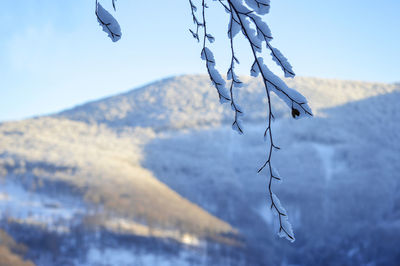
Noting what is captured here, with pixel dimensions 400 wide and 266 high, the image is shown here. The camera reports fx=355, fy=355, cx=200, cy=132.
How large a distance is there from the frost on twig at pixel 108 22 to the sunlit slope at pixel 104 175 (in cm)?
852

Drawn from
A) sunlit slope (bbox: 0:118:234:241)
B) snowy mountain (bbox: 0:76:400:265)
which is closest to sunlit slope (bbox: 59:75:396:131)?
snowy mountain (bbox: 0:76:400:265)

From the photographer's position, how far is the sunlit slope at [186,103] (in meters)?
15.7

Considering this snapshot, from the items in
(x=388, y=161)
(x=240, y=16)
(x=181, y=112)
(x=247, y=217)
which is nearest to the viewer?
(x=240, y=16)

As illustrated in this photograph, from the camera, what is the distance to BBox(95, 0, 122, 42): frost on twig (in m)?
0.45

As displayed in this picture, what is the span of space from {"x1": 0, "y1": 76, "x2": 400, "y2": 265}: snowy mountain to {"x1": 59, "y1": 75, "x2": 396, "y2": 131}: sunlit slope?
0.28 ft

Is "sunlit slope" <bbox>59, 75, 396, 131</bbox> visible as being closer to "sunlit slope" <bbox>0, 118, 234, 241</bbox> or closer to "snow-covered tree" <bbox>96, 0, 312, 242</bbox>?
"sunlit slope" <bbox>0, 118, 234, 241</bbox>

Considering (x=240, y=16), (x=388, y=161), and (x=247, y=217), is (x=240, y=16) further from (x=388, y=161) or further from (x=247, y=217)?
(x=388, y=161)

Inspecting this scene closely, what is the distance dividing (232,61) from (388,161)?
14.9 m

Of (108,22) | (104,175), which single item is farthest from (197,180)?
(108,22)

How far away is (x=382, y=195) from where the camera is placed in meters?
12.0

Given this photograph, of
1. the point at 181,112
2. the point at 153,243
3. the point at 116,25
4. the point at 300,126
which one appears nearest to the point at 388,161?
the point at 300,126

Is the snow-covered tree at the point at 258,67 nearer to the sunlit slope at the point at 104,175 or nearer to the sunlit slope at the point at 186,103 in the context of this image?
the sunlit slope at the point at 104,175

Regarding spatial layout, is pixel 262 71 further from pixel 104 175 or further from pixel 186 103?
pixel 186 103

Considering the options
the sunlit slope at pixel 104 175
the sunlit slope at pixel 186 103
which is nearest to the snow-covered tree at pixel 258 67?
the sunlit slope at pixel 104 175
